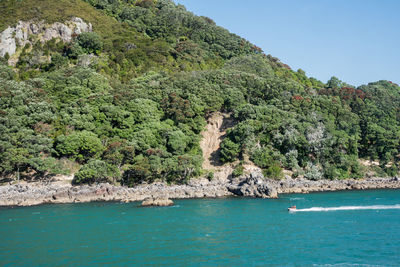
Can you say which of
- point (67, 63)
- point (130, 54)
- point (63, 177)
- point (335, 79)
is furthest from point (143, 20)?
point (63, 177)

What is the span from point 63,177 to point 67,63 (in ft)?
158

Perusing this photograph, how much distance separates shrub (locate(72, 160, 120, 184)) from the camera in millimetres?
59422

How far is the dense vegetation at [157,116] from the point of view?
64500 mm

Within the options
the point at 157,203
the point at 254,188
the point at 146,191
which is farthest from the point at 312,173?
the point at 157,203

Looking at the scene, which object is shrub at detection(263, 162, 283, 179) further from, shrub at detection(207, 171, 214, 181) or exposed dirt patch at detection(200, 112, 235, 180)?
shrub at detection(207, 171, 214, 181)

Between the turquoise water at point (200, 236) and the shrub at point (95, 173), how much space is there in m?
11.6

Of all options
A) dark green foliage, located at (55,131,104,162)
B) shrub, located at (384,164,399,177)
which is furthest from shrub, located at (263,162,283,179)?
dark green foliage, located at (55,131,104,162)

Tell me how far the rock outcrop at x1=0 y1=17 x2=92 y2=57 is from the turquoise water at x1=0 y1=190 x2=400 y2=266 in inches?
2871

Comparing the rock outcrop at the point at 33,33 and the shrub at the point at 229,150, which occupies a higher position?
the rock outcrop at the point at 33,33

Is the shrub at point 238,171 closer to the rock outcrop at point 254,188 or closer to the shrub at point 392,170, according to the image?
the rock outcrop at point 254,188

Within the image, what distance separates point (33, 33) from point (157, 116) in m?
58.4

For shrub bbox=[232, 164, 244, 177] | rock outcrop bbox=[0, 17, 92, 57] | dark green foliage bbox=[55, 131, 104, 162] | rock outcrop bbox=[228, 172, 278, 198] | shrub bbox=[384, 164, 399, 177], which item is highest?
rock outcrop bbox=[0, 17, 92, 57]

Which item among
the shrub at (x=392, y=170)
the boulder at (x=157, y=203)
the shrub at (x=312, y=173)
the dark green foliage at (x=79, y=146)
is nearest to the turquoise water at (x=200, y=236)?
the boulder at (x=157, y=203)

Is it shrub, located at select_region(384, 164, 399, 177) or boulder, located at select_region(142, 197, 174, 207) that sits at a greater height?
shrub, located at select_region(384, 164, 399, 177)
